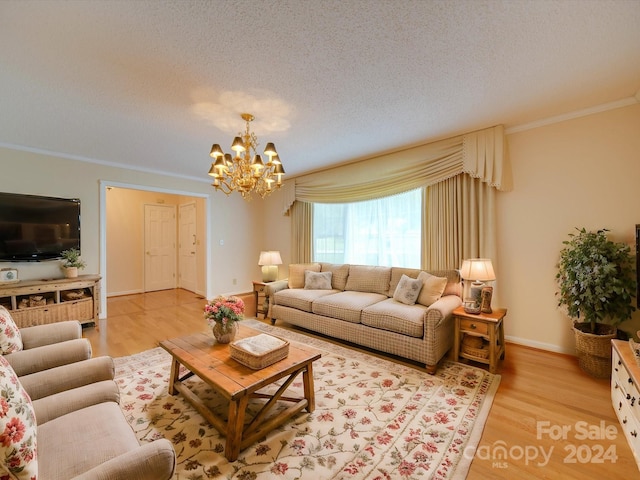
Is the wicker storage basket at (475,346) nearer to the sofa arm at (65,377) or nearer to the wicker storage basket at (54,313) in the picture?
the sofa arm at (65,377)

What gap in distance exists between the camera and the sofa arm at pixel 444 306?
99.7 inches

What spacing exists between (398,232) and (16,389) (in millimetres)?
3817

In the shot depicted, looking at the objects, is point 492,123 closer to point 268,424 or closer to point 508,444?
point 508,444

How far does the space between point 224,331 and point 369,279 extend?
2.17m

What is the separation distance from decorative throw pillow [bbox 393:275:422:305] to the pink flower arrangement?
186 centimetres

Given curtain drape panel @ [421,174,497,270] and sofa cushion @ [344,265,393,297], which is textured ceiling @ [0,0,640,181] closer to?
curtain drape panel @ [421,174,497,270]

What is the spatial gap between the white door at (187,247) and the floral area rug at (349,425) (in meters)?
3.72

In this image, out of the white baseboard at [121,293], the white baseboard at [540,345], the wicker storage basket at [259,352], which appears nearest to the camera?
the wicker storage basket at [259,352]

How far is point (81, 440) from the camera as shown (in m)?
1.12

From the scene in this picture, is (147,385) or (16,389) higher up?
(16,389)

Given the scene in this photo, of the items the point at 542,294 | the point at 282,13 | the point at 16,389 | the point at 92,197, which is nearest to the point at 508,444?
the point at 542,294

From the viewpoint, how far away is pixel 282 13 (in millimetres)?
1512

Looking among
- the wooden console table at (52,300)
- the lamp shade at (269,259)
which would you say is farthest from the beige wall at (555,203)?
the wooden console table at (52,300)

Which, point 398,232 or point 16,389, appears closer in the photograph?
point 16,389
